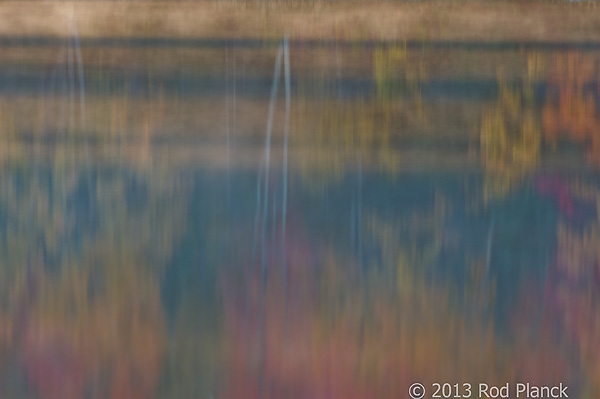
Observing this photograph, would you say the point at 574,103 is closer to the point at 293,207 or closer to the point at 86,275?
the point at 293,207

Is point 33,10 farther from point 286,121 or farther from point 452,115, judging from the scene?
point 452,115

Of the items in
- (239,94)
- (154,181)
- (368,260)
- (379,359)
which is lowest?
(379,359)

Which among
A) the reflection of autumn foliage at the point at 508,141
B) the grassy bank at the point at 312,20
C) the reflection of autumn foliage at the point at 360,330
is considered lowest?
the reflection of autumn foliage at the point at 360,330

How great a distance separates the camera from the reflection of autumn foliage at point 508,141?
2.58 feet

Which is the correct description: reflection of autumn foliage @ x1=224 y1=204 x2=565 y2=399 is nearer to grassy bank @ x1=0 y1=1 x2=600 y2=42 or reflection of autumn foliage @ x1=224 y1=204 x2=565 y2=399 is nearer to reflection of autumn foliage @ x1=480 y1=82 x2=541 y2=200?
reflection of autumn foliage @ x1=480 y1=82 x2=541 y2=200

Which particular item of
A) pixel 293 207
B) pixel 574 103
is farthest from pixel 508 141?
pixel 293 207

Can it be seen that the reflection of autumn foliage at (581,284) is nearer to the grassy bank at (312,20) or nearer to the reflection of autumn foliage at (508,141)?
the reflection of autumn foliage at (508,141)

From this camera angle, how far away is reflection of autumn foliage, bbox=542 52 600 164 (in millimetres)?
793

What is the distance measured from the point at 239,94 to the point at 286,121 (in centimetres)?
7

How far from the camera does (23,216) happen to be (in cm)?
81

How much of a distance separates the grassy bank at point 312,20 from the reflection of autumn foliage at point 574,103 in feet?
0.13

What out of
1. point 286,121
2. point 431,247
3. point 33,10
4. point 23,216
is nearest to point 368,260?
point 431,247

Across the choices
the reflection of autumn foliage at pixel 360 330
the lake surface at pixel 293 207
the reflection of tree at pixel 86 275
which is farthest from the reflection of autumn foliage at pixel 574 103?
the reflection of tree at pixel 86 275

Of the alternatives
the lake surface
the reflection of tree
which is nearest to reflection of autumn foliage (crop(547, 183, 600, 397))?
the lake surface
